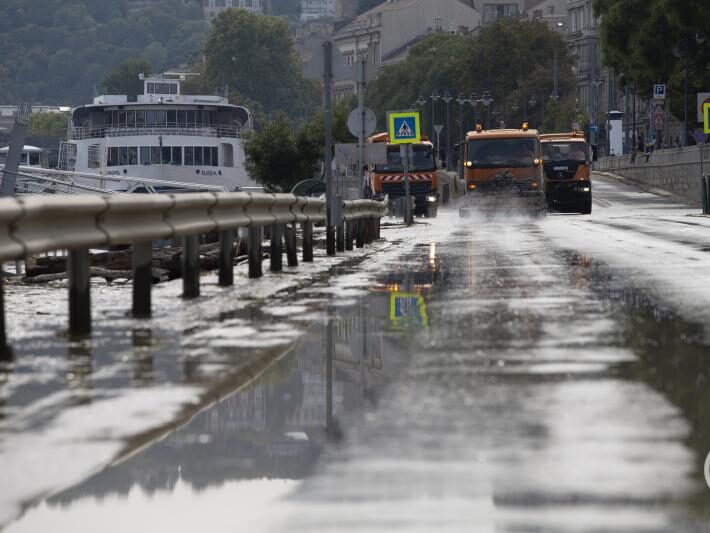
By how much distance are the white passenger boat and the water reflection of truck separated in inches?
787

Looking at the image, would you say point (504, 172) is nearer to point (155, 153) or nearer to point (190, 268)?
point (155, 153)

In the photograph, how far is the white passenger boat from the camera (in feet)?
285

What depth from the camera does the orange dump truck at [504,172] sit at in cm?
5366

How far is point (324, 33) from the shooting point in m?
30.8

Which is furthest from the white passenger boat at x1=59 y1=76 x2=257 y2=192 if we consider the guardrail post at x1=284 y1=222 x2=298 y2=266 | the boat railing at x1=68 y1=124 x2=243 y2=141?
the guardrail post at x1=284 y1=222 x2=298 y2=266

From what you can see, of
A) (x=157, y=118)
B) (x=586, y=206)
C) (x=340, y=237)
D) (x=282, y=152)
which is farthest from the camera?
(x=157, y=118)

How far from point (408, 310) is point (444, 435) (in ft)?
21.4

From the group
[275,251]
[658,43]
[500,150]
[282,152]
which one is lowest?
[275,251]

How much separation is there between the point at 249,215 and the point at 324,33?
514 inches

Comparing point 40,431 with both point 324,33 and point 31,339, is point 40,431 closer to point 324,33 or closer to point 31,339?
point 31,339

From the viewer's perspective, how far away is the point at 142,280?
43.8 feet

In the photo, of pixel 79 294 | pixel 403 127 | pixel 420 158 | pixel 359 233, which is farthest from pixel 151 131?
pixel 79 294

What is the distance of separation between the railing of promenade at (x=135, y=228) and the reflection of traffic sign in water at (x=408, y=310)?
5.45 feet

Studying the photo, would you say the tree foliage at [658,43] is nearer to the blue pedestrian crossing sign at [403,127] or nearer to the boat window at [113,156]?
the boat window at [113,156]
